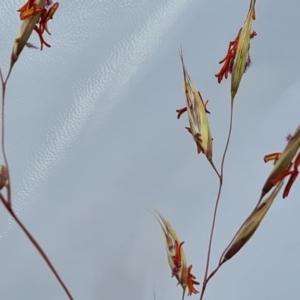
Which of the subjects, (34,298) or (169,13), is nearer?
(34,298)

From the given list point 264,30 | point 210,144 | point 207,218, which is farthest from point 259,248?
point 264,30

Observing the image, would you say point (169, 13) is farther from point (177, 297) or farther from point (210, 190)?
point (177, 297)

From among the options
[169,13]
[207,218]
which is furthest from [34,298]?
[169,13]

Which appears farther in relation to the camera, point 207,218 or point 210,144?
point 207,218

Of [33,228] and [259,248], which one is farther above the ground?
[33,228]

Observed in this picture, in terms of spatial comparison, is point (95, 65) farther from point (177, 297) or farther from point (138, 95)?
point (177, 297)

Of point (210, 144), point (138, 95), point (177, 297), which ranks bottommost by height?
point (177, 297)

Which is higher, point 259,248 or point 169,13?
point 169,13
